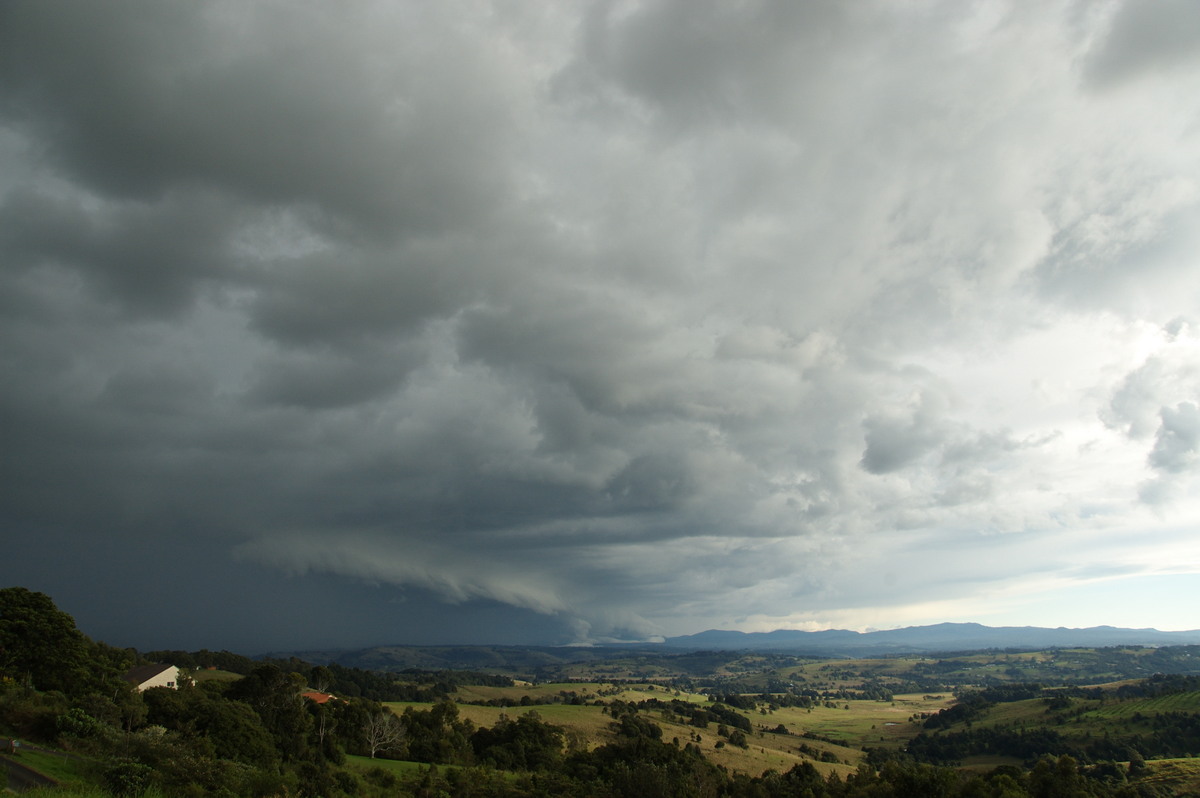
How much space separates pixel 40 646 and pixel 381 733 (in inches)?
1960

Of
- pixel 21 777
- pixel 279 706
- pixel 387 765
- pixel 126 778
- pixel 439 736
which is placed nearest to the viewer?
pixel 126 778

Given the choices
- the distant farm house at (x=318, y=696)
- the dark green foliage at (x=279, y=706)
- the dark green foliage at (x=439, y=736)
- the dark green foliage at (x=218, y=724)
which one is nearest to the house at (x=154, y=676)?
the dark green foliage at (x=279, y=706)

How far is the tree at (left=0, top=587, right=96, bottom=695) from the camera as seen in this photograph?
83750mm

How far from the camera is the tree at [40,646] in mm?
83750

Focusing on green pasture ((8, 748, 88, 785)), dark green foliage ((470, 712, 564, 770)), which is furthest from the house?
green pasture ((8, 748, 88, 785))

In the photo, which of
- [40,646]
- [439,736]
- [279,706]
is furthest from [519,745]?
[40,646]

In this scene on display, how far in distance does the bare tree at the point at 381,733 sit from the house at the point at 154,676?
3183cm

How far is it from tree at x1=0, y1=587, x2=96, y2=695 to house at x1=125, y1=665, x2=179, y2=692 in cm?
1818

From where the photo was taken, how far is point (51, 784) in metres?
40.3

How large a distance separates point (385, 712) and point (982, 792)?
3786 inches

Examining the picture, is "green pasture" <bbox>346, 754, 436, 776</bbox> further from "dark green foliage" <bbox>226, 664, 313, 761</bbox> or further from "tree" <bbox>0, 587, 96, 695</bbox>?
"tree" <bbox>0, 587, 96, 695</bbox>

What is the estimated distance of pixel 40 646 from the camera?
3376 inches

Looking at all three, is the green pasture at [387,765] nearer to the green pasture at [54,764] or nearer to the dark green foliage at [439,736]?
the dark green foliage at [439,736]

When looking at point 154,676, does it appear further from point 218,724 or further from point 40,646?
point 218,724
